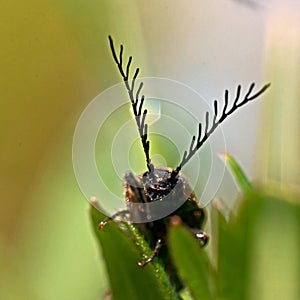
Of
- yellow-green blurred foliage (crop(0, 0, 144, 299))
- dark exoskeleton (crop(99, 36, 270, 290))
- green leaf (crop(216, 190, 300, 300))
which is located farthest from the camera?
yellow-green blurred foliage (crop(0, 0, 144, 299))

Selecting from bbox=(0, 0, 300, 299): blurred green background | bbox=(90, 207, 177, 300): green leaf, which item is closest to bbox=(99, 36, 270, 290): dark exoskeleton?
bbox=(90, 207, 177, 300): green leaf

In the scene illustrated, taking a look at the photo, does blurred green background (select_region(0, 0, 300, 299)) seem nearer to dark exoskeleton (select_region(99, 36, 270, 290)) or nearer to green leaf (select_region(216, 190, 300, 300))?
dark exoskeleton (select_region(99, 36, 270, 290))

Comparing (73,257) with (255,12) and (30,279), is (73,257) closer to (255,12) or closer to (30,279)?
(30,279)

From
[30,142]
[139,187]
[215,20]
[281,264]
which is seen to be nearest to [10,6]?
[30,142]

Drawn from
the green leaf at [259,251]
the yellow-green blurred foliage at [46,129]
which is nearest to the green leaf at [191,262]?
the green leaf at [259,251]

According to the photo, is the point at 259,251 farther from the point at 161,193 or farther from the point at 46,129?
the point at 46,129

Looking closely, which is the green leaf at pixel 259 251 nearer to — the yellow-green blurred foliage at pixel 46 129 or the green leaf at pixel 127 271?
the green leaf at pixel 127 271
